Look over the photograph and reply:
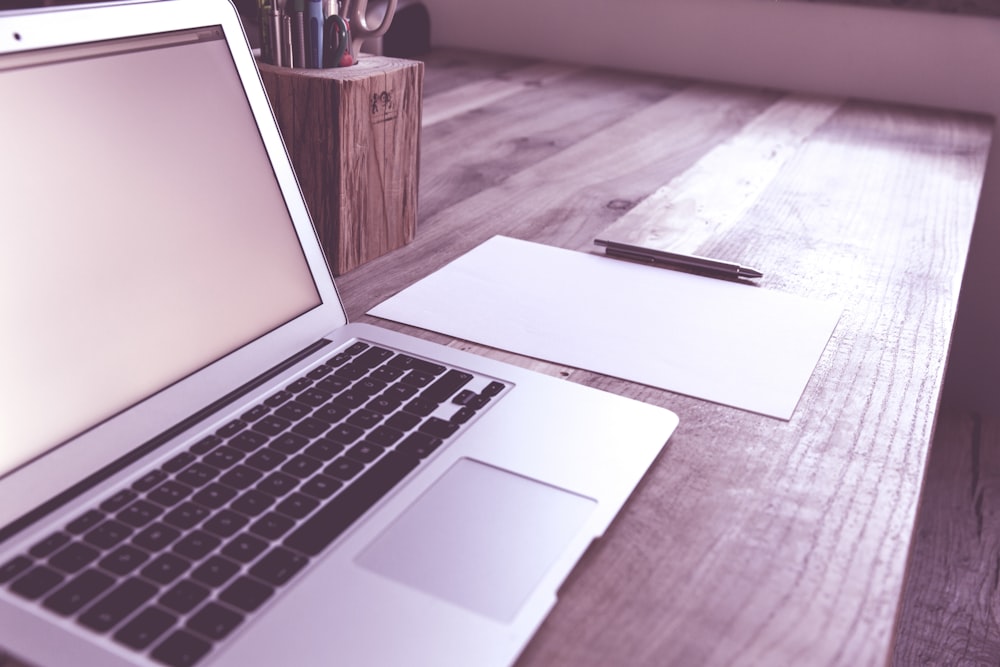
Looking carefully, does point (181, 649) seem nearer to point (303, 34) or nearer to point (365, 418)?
point (365, 418)

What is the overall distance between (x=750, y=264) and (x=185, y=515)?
63 cm

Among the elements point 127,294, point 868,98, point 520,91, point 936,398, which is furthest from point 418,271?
point 868,98

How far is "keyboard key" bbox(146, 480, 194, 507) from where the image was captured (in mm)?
469

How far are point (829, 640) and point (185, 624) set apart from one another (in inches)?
11.9

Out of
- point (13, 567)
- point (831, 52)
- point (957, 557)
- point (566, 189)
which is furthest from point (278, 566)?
point (831, 52)

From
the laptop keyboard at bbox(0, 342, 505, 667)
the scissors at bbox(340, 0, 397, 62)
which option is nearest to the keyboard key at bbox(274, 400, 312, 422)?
the laptop keyboard at bbox(0, 342, 505, 667)

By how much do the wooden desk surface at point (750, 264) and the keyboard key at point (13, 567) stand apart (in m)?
0.24

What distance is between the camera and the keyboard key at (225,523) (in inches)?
17.6

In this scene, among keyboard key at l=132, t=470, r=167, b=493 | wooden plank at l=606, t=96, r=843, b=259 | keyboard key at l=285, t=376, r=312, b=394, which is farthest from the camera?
wooden plank at l=606, t=96, r=843, b=259

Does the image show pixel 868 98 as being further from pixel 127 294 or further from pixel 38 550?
pixel 38 550

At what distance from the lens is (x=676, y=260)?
0.89m

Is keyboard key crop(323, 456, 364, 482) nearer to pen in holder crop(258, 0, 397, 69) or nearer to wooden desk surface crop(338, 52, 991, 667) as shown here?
wooden desk surface crop(338, 52, 991, 667)

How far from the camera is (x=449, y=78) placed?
166 centimetres

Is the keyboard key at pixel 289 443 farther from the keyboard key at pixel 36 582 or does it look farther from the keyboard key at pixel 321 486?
the keyboard key at pixel 36 582
